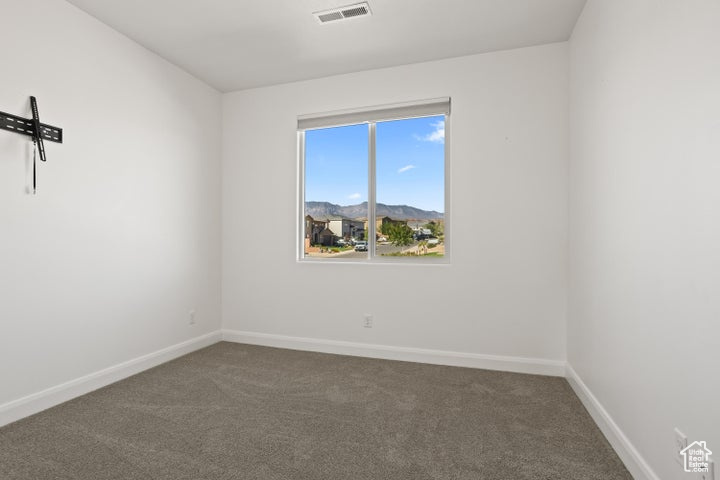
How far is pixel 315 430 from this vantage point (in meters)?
2.15

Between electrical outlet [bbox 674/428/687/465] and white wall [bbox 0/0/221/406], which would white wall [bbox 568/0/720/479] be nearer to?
electrical outlet [bbox 674/428/687/465]

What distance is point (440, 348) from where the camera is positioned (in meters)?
3.34

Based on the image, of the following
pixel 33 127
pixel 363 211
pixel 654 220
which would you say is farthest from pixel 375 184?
pixel 33 127

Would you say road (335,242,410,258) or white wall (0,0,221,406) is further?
road (335,242,410,258)

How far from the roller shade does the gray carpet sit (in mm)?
2298

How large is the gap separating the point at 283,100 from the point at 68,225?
222 cm

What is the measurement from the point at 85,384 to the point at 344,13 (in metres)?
3.20

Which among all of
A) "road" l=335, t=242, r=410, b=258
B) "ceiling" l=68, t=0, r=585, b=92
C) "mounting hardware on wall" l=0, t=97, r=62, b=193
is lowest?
"road" l=335, t=242, r=410, b=258

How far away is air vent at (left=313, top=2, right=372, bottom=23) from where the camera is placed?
260cm

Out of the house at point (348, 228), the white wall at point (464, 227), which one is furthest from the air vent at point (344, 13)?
the house at point (348, 228)

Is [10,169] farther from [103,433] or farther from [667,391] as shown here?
[667,391]

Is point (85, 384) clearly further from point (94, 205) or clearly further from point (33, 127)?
point (33, 127)

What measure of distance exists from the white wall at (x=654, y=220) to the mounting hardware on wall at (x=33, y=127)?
3.32 m

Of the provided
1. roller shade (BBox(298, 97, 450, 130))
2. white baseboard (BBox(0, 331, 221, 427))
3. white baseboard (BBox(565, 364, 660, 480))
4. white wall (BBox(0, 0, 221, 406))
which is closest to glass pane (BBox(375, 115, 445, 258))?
roller shade (BBox(298, 97, 450, 130))
